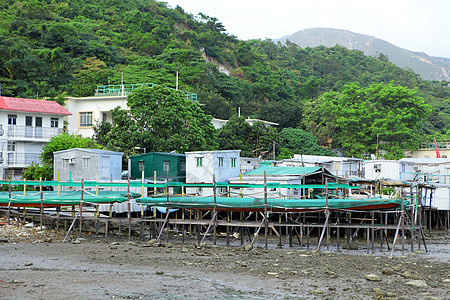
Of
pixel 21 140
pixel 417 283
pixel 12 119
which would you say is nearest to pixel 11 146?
pixel 21 140

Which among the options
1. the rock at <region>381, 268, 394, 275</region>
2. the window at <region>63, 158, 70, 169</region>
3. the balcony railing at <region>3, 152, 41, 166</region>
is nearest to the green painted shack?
the window at <region>63, 158, 70, 169</region>

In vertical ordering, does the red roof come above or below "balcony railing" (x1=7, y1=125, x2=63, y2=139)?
above

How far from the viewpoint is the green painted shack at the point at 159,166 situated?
3997cm

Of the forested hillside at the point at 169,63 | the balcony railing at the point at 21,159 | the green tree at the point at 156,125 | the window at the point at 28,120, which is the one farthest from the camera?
the forested hillside at the point at 169,63

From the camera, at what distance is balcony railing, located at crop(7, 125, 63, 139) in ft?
146

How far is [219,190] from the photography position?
123 feet

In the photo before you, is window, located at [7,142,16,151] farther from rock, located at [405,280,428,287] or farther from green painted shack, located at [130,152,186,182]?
rock, located at [405,280,428,287]

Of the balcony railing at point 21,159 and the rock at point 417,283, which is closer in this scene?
the rock at point 417,283

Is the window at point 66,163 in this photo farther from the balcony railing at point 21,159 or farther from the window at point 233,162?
the window at point 233,162

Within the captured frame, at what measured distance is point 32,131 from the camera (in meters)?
45.7

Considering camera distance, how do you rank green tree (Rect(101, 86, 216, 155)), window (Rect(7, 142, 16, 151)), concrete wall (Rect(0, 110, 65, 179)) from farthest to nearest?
green tree (Rect(101, 86, 216, 155)), window (Rect(7, 142, 16, 151)), concrete wall (Rect(0, 110, 65, 179))

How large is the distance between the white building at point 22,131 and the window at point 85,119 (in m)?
7.42

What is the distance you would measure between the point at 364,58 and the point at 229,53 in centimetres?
4622

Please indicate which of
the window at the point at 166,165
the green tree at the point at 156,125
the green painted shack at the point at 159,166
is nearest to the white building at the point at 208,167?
the green painted shack at the point at 159,166
